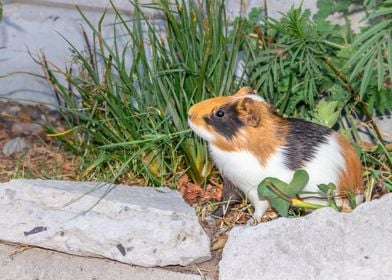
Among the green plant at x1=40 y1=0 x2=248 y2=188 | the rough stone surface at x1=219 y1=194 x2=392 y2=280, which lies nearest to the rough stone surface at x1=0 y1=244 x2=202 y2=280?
the rough stone surface at x1=219 y1=194 x2=392 y2=280

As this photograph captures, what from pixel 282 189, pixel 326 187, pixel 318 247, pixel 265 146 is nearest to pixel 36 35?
pixel 265 146

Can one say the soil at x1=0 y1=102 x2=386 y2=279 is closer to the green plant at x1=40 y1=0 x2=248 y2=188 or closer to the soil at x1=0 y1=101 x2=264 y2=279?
the soil at x1=0 y1=101 x2=264 y2=279

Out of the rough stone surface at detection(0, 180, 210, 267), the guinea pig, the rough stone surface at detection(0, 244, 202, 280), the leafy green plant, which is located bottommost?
the rough stone surface at detection(0, 244, 202, 280)

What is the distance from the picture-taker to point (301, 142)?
4109 millimetres

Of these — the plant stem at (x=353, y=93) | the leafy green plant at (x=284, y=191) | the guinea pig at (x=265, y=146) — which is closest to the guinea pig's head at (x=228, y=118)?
the guinea pig at (x=265, y=146)

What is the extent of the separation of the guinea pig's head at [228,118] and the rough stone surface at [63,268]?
0.61 meters

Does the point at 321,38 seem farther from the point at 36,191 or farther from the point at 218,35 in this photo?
the point at 36,191

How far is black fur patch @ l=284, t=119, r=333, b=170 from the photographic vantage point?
4.08 m

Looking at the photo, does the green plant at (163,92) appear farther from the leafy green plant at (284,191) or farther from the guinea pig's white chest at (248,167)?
the leafy green plant at (284,191)

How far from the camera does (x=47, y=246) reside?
412 centimetres

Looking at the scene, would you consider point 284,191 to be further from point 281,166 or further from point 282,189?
point 281,166

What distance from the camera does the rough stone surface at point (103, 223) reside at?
13.2 ft

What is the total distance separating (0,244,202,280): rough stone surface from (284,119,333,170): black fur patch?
0.65m

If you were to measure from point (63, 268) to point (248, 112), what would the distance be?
103cm
